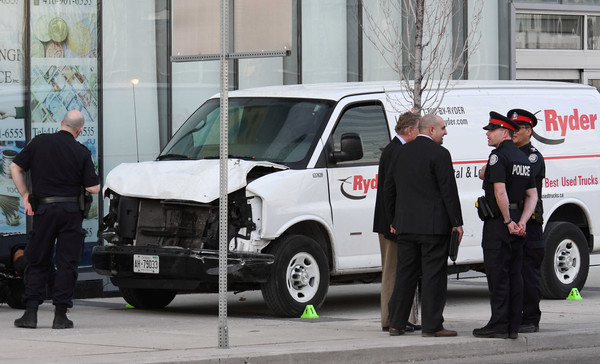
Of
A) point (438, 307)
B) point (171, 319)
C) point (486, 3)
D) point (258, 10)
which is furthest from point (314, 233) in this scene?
point (486, 3)

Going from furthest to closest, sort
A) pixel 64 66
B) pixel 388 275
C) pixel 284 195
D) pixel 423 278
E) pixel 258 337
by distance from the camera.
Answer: pixel 64 66 < pixel 284 195 < pixel 388 275 < pixel 258 337 < pixel 423 278

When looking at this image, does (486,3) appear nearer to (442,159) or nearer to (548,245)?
(548,245)

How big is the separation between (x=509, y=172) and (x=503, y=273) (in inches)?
33.6

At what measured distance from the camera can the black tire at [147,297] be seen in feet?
46.6

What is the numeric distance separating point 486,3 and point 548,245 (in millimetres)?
6750

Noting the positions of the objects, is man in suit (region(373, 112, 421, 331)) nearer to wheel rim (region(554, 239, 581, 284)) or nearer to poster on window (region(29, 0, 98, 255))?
wheel rim (region(554, 239, 581, 284))

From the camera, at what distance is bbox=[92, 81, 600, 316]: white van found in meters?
12.8

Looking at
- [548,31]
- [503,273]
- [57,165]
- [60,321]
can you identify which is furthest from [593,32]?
[60,321]

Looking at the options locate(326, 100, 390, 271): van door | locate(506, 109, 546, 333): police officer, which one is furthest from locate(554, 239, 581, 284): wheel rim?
locate(506, 109, 546, 333): police officer

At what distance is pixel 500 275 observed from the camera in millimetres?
10914

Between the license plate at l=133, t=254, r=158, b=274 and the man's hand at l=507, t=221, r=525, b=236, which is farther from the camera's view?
the license plate at l=133, t=254, r=158, b=274

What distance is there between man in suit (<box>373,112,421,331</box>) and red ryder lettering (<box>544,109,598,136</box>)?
14.7ft

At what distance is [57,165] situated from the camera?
39.2 feet

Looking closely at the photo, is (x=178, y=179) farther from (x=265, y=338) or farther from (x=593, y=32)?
(x=593, y=32)
